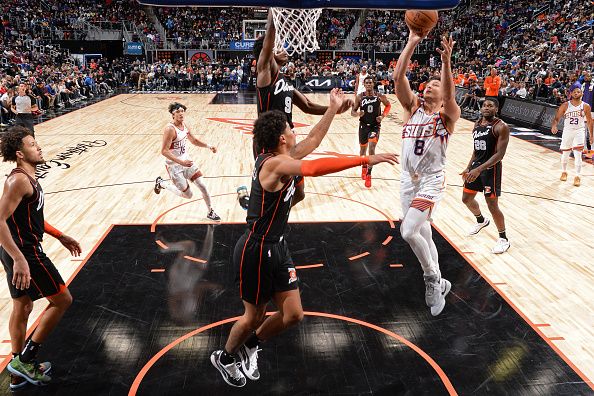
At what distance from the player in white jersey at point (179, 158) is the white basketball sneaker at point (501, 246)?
12.6 feet

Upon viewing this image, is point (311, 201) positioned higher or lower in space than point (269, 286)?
lower

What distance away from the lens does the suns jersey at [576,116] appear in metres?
9.83

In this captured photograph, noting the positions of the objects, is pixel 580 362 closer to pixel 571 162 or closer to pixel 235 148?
pixel 571 162

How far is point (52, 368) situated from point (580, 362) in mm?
4342

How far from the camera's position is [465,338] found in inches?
185

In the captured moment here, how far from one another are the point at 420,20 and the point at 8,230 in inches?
157

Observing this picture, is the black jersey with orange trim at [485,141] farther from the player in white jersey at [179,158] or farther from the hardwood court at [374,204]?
the player in white jersey at [179,158]

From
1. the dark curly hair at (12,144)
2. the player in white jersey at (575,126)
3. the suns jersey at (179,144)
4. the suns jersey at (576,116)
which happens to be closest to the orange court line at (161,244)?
the suns jersey at (179,144)

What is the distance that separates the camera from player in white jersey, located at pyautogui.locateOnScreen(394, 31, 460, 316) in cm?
496

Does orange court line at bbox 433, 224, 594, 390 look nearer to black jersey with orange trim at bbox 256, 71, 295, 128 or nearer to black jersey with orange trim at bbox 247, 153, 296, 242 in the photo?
black jersey with orange trim at bbox 247, 153, 296, 242

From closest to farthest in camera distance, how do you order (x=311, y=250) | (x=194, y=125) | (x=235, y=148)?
1. (x=311, y=250)
2. (x=235, y=148)
3. (x=194, y=125)

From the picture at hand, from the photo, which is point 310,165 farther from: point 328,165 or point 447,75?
point 447,75

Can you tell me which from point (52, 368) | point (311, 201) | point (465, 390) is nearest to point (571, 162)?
point (311, 201)

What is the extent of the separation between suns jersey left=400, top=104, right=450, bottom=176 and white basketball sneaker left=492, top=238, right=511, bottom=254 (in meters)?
2.03
